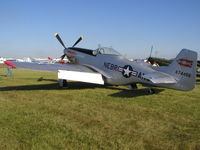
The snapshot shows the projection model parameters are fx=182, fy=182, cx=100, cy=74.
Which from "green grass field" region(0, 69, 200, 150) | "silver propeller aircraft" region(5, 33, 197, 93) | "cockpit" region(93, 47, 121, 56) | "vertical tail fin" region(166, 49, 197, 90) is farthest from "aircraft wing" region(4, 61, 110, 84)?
"vertical tail fin" region(166, 49, 197, 90)

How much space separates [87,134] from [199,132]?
2.37 m

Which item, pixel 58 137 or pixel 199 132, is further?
pixel 199 132

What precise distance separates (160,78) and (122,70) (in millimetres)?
2222

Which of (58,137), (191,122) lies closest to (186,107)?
(191,122)

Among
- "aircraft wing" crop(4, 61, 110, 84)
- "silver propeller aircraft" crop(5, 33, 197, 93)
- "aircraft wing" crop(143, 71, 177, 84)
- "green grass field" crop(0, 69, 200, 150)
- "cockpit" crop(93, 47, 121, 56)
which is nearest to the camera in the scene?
"green grass field" crop(0, 69, 200, 150)

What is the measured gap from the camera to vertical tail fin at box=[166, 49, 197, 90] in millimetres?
6703

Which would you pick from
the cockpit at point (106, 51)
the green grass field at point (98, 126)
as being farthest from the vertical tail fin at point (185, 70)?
the cockpit at point (106, 51)

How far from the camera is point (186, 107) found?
5961 mm

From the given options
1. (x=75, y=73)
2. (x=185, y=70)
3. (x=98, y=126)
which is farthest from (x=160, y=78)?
(x=75, y=73)

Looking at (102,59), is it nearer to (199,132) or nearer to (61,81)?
(61,81)

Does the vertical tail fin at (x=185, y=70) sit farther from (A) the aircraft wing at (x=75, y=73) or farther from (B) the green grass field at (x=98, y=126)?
(A) the aircraft wing at (x=75, y=73)

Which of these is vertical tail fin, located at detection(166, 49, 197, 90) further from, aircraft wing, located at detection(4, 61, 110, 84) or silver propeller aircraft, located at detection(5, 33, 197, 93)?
aircraft wing, located at detection(4, 61, 110, 84)

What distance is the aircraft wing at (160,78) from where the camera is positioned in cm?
670

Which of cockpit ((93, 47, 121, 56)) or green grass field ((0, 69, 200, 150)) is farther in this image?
cockpit ((93, 47, 121, 56))
